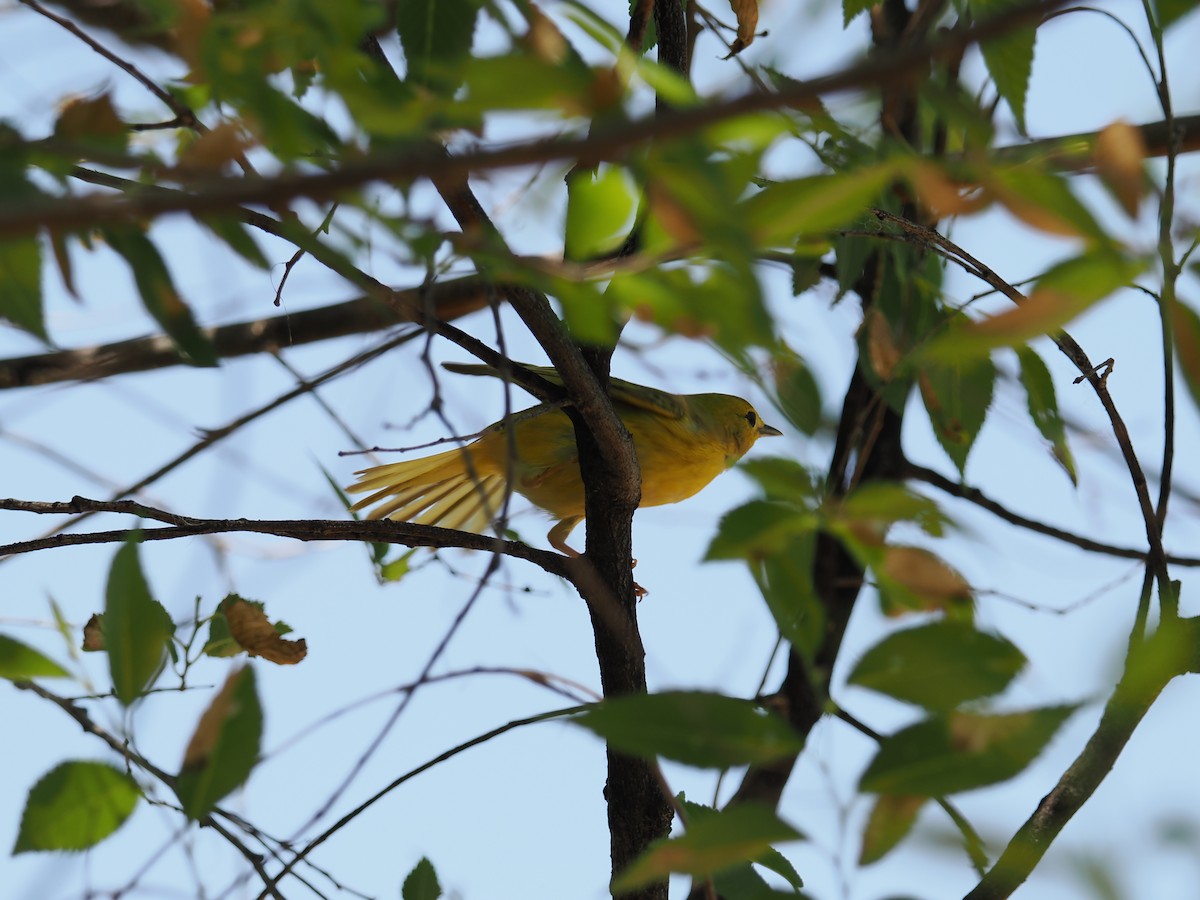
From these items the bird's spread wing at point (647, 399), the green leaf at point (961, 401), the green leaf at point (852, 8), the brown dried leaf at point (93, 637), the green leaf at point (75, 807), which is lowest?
the green leaf at point (75, 807)

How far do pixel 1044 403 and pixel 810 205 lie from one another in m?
1.23

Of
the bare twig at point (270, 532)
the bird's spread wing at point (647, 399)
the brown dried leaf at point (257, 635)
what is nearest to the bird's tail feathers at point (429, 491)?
the bird's spread wing at point (647, 399)

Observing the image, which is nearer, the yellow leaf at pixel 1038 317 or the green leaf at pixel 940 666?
the yellow leaf at pixel 1038 317

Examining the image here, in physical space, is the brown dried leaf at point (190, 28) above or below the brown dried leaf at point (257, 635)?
above

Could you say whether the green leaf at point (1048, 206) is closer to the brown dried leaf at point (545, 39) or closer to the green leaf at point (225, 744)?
the brown dried leaf at point (545, 39)

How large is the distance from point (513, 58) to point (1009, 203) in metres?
0.30

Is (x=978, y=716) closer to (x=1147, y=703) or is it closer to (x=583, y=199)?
(x=583, y=199)

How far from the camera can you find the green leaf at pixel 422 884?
5.46 feet

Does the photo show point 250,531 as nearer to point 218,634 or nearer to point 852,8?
point 218,634

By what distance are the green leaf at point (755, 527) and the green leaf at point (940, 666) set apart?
0.36 feet

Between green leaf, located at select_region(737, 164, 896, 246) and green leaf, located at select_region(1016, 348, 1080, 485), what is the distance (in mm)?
1134

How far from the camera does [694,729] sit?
32.8 inches

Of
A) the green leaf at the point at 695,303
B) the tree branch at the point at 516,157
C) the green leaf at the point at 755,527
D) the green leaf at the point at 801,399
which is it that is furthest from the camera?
the green leaf at the point at 801,399

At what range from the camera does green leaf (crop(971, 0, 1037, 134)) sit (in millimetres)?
1229
